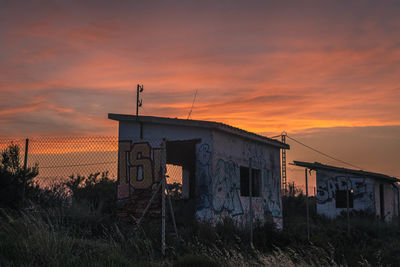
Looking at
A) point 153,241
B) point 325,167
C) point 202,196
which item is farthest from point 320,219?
point 153,241

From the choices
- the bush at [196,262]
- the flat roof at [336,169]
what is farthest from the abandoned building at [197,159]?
the flat roof at [336,169]

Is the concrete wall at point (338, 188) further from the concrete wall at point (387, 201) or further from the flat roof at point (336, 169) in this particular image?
the concrete wall at point (387, 201)

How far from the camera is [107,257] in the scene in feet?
30.0

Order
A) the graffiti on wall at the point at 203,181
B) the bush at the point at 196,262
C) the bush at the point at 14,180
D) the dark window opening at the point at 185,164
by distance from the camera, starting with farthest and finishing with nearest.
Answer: the dark window opening at the point at 185,164 < the graffiti on wall at the point at 203,181 < the bush at the point at 14,180 < the bush at the point at 196,262

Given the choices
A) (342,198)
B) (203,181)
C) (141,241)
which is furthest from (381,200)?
(141,241)

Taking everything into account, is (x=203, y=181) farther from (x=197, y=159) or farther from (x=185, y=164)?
(x=185, y=164)

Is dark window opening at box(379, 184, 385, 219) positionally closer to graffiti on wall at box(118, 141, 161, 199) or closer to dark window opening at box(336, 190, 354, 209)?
dark window opening at box(336, 190, 354, 209)

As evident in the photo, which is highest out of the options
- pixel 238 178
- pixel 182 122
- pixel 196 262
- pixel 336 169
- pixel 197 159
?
pixel 182 122

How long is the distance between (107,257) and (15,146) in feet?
21.3

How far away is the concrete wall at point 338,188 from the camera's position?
28047 mm

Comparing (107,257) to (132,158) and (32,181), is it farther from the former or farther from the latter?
(132,158)

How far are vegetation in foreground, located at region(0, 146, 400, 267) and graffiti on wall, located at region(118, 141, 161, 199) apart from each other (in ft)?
3.55

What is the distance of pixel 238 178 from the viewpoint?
18188mm

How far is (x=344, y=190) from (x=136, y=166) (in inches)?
652
